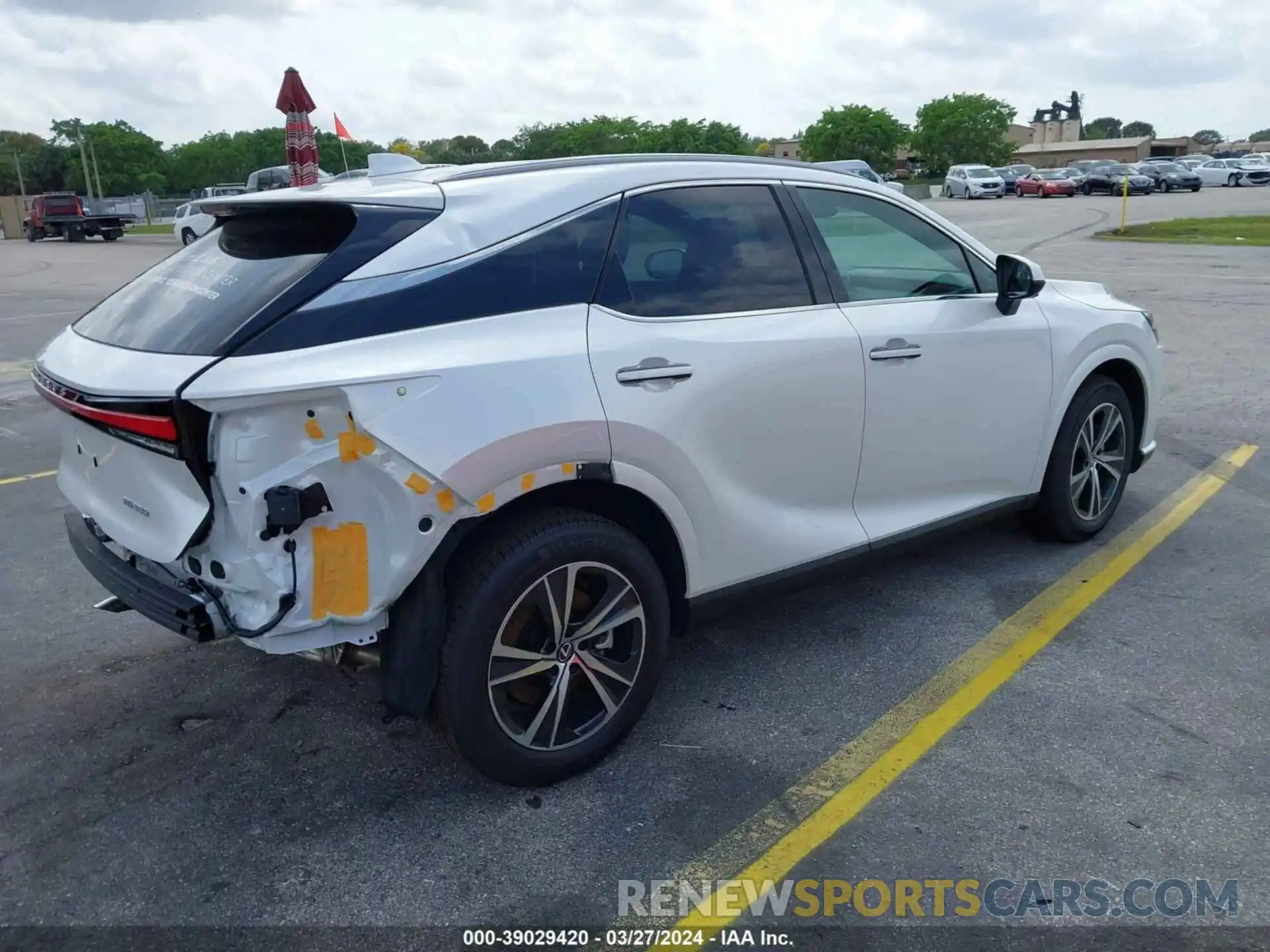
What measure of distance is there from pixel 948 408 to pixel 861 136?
91.4m

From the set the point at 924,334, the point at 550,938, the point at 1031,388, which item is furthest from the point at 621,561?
the point at 1031,388

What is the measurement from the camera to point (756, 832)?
2.95 metres

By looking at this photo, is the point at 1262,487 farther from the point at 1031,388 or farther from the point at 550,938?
the point at 550,938

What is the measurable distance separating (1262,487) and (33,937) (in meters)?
6.20

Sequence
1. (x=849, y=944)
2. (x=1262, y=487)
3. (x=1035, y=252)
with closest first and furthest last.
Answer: (x=849, y=944) < (x=1262, y=487) < (x=1035, y=252)

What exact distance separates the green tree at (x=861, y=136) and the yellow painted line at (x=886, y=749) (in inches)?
3440

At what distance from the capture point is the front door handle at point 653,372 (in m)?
3.12

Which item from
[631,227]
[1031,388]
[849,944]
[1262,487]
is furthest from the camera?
[1262,487]

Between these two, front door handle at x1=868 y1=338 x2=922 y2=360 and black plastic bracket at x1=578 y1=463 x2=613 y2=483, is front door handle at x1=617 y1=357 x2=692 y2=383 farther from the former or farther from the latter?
front door handle at x1=868 y1=338 x2=922 y2=360

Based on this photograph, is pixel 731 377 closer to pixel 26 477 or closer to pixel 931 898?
pixel 931 898

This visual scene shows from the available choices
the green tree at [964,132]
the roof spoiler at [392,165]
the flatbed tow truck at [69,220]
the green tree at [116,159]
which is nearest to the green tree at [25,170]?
the green tree at [116,159]

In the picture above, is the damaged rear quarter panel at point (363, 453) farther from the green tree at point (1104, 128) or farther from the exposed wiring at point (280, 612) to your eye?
the green tree at point (1104, 128)

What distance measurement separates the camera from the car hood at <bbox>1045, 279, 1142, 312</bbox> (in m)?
4.84

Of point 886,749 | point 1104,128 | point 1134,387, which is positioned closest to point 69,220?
point 1134,387
